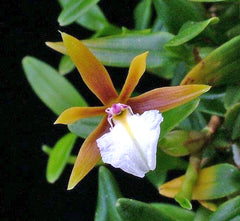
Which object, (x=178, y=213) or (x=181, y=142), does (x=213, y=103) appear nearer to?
(x=181, y=142)

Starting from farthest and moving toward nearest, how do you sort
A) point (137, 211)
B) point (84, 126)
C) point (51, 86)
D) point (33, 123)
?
1. point (33, 123)
2. point (51, 86)
3. point (84, 126)
4. point (137, 211)

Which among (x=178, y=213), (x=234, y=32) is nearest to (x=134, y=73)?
(x=234, y=32)

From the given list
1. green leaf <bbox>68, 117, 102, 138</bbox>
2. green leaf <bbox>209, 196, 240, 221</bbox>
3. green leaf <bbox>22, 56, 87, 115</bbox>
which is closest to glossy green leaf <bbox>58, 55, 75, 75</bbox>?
green leaf <bbox>22, 56, 87, 115</bbox>

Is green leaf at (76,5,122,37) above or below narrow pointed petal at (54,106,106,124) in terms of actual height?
below

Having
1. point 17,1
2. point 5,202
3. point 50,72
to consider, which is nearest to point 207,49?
point 50,72

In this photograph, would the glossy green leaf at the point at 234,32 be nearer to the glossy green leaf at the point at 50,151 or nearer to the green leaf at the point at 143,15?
the green leaf at the point at 143,15

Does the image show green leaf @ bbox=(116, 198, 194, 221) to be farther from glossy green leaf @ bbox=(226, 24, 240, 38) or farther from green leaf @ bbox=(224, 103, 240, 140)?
glossy green leaf @ bbox=(226, 24, 240, 38)

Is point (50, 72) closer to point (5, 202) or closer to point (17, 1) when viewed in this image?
point (17, 1)
